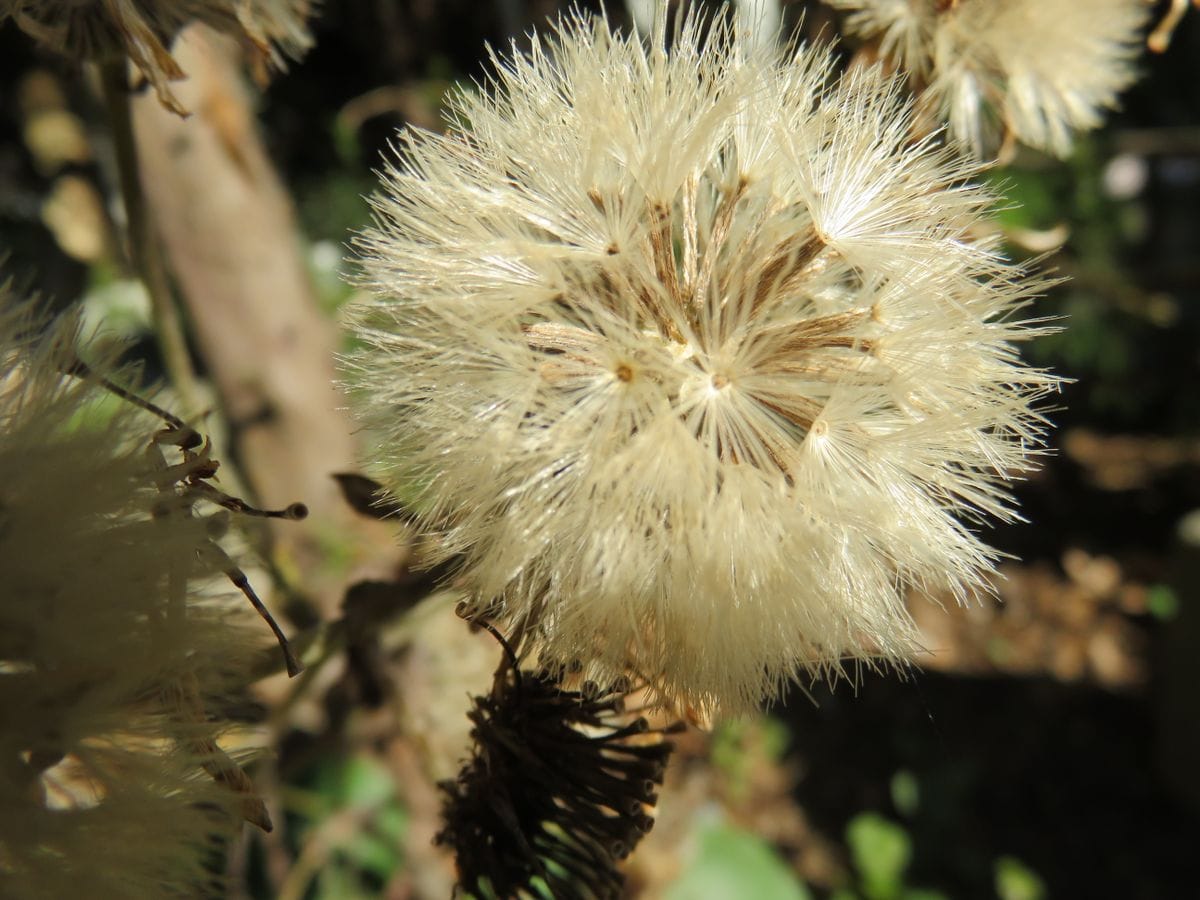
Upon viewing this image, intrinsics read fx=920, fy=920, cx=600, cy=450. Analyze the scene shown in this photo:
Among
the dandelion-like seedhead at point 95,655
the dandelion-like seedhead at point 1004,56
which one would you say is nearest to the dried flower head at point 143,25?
the dandelion-like seedhead at point 95,655

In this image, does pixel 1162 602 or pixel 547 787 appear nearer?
pixel 547 787

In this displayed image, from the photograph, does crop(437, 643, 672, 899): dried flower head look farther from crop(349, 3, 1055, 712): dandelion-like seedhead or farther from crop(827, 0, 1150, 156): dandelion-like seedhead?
crop(827, 0, 1150, 156): dandelion-like seedhead

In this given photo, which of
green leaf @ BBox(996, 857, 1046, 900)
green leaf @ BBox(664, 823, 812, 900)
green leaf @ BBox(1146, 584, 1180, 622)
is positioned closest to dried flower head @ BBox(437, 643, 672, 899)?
green leaf @ BBox(664, 823, 812, 900)

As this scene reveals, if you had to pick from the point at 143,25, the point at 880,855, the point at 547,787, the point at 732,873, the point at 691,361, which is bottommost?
the point at 880,855

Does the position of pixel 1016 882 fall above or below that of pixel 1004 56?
below

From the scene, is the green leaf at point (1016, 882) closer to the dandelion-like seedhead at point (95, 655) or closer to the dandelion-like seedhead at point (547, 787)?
the dandelion-like seedhead at point (547, 787)

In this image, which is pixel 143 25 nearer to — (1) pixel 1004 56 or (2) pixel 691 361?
(2) pixel 691 361

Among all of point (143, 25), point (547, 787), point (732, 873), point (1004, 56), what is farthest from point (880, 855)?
point (143, 25)
